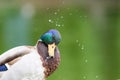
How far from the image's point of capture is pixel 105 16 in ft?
19.3

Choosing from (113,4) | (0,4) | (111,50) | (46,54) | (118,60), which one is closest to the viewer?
(46,54)

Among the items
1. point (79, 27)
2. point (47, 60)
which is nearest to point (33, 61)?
point (47, 60)

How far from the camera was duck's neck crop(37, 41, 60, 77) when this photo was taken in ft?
4.23

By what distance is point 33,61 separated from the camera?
50.6 inches

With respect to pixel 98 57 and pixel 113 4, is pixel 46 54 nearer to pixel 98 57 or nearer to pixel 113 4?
pixel 98 57

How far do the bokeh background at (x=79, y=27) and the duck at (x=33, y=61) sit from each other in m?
1.87

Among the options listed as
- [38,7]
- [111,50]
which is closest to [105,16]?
[38,7]

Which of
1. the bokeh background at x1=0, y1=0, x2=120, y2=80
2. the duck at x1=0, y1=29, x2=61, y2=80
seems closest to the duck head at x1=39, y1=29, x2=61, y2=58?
the duck at x1=0, y1=29, x2=61, y2=80

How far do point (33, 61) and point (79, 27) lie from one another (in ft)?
13.1

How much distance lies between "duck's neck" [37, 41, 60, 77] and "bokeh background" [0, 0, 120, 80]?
1867 mm

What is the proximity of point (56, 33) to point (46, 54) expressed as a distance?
4 centimetres

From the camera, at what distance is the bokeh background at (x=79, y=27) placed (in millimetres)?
3658

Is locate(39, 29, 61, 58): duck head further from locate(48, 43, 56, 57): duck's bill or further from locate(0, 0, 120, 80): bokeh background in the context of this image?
locate(0, 0, 120, 80): bokeh background

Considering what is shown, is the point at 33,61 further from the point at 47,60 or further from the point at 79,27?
the point at 79,27
